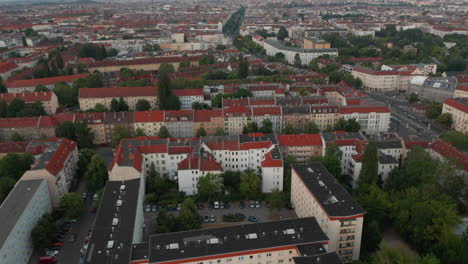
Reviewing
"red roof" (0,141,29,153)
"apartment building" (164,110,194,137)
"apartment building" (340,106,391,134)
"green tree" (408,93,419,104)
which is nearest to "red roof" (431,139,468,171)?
"apartment building" (340,106,391,134)

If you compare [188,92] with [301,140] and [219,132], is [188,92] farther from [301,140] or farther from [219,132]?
[301,140]

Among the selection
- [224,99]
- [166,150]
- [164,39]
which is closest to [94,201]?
[166,150]

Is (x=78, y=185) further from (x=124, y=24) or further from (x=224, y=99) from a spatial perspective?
(x=124, y=24)

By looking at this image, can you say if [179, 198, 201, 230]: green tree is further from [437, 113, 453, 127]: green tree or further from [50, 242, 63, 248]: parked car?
[437, 113, 453, 127]: green tree

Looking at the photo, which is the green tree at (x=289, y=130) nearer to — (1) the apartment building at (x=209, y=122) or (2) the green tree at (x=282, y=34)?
(1) the apartment building at (x=209, y=122)

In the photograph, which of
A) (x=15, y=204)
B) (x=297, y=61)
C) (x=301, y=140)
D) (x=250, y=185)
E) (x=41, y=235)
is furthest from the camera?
(x=297, y=61)

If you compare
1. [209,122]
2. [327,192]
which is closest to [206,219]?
[327,192]
